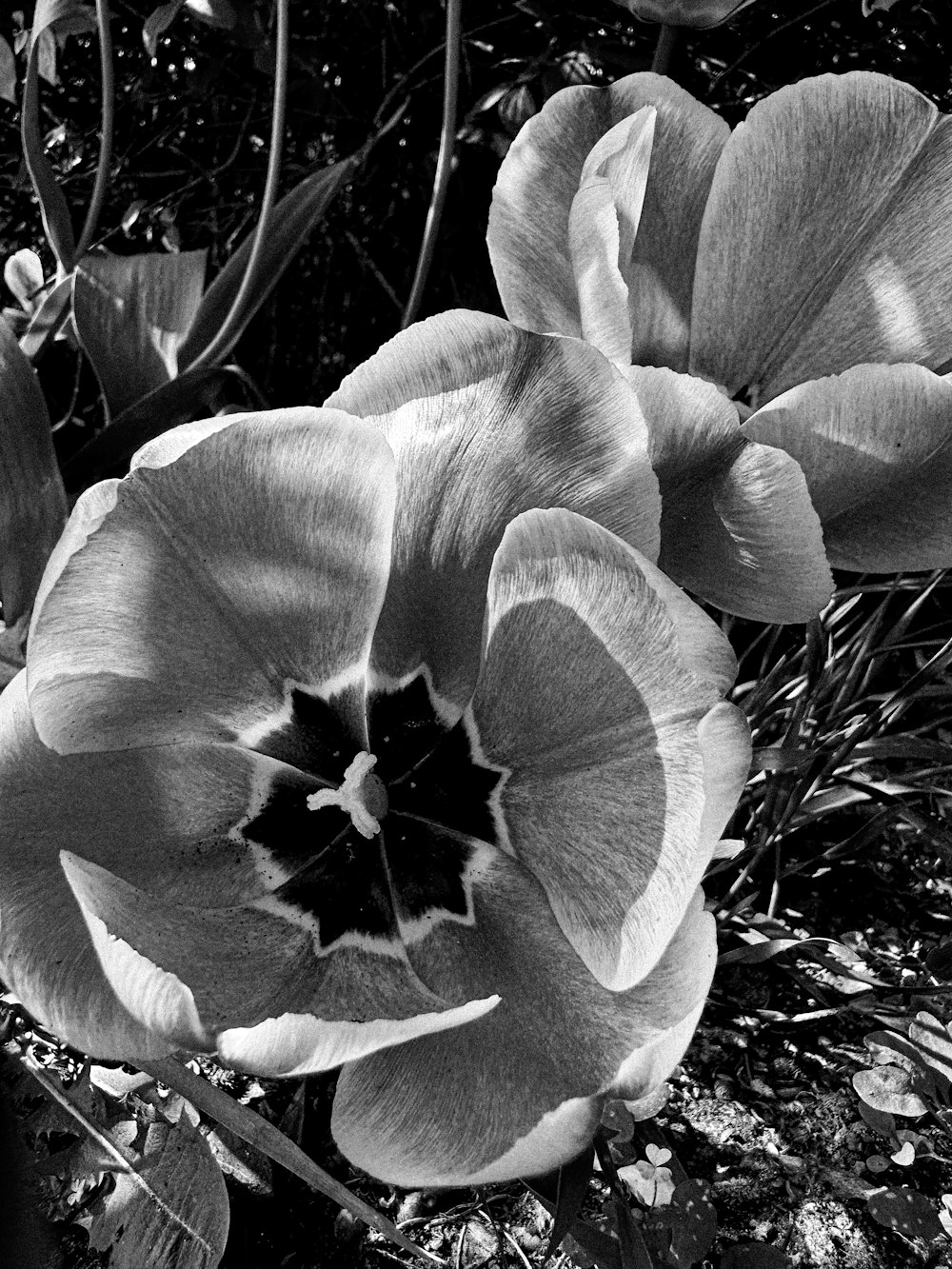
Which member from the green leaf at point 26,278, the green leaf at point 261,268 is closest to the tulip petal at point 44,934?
the green leaf at point 261,268

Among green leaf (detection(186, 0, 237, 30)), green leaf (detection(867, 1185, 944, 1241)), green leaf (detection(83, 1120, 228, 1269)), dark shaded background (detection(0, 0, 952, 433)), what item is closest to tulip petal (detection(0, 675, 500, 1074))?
green leaf (detection(83, 1120, 228, 1269))

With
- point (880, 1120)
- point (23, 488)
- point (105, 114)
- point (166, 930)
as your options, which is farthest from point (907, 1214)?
point (105, 114)

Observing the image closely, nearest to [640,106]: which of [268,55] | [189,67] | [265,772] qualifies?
[265,772]

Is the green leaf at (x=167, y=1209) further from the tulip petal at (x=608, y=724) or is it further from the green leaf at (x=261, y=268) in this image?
the green leaf at (x=261, y=268)

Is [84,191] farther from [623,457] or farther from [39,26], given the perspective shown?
[623,457]

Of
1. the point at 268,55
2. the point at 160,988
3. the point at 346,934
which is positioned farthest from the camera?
the point at 268,55

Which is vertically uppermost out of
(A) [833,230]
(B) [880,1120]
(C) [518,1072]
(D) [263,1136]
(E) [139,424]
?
A: (A) [833,230]

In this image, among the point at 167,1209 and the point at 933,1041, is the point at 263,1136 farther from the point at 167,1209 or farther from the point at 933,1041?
the point at 933,1041

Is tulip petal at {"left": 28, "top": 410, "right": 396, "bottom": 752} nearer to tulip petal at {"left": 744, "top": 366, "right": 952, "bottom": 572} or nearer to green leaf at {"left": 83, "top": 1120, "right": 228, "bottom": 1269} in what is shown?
tulip petal at {"left": 744, "top": 366, "right": 952, "bottom": 572}
